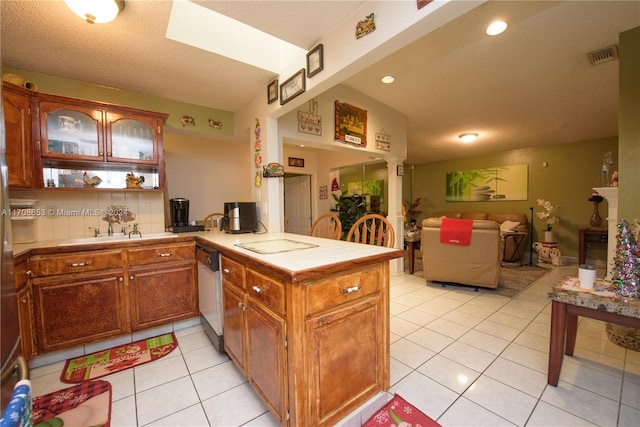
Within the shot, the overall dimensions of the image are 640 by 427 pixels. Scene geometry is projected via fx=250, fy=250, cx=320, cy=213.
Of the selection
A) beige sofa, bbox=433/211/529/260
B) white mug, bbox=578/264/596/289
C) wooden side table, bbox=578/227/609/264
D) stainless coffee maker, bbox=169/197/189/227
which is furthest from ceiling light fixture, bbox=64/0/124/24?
wooden side table, bbox=578/227/609/264

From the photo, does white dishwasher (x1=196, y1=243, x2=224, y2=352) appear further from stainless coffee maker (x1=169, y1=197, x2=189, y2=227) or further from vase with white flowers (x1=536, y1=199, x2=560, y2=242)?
vase with white flowers (x1=536, y1=199, x2=560, y2=242)

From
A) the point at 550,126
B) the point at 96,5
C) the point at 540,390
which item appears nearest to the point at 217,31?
the point at 96,5

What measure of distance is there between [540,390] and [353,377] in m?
1.24

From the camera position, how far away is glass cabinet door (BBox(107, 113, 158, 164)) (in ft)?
7.57

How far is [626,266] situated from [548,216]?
15.4ft

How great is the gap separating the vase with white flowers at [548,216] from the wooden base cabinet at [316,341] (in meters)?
5.45

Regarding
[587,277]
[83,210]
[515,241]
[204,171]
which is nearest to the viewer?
[587,277]

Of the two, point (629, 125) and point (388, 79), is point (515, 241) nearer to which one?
point (629, 125)

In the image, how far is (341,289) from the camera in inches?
47.6

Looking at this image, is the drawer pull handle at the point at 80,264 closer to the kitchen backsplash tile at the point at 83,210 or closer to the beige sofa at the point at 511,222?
the kitchen backsplash tile at the point at 83,210

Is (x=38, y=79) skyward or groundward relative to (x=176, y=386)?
skyward

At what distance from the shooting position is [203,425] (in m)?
1.32

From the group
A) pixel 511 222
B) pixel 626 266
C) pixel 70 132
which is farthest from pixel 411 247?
pixel 70 132

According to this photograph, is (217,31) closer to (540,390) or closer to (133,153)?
(133,153)
